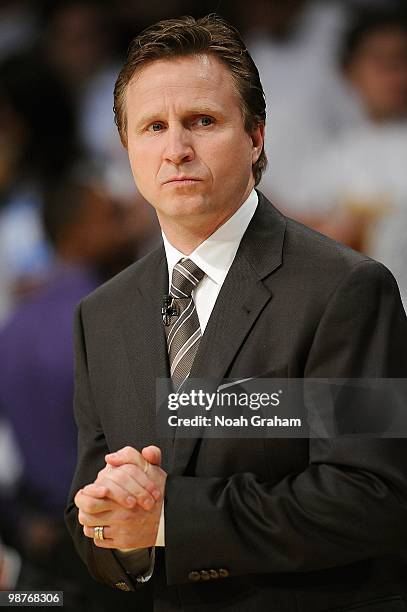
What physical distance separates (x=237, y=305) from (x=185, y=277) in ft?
0.37

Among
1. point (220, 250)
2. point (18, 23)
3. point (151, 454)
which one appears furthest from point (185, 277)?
point (18, 23)

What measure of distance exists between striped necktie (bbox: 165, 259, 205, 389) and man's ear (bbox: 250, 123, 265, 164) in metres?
0.20

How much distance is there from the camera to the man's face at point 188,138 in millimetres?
1281

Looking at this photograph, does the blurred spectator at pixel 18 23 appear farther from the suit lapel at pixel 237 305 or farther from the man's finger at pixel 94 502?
the man's finger at pixel 94 502

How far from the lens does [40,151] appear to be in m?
1.87

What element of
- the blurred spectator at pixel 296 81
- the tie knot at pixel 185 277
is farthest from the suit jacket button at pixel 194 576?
the blurred spectator at pixel 296 81

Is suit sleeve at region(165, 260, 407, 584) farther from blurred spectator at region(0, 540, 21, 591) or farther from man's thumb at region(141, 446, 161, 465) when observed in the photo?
blurred spectator at region(0, 540, 21, 591)

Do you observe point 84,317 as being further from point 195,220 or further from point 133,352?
point 195,220

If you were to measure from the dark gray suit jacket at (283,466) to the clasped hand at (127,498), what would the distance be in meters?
0.03

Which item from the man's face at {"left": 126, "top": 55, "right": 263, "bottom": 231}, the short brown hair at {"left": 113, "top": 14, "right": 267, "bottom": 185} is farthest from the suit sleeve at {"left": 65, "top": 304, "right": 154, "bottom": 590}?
the short brown hair at {"left": 113, "top": 14, "right": 267, "bottom": 185}

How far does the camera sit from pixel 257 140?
139 centimetres

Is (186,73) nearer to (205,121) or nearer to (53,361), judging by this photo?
(205,121)

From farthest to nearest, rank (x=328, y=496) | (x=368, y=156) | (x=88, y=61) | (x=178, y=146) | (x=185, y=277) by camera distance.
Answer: (x=88, y=61) < (x=368, y=156) < (x=185, y=277) < (x=178, y=146) < (x=328, y=496)

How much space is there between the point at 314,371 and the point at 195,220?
293 millimetres
